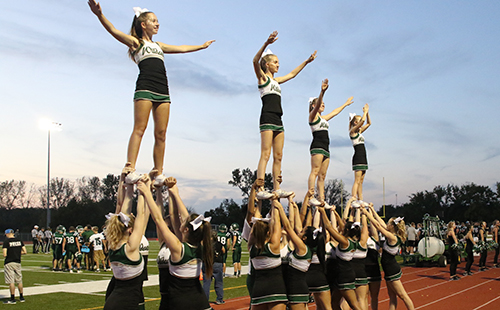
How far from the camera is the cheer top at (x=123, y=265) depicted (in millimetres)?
4512

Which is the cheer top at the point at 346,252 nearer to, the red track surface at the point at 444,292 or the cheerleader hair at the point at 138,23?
the cheerleader hair at the point at 138,23

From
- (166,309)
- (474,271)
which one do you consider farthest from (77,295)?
(474,271)

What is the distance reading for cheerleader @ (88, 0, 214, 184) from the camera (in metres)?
5.25

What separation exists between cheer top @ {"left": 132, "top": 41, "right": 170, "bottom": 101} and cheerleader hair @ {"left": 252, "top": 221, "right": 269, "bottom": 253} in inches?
75.5

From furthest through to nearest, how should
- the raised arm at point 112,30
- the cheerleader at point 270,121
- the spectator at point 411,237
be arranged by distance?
1. the spectator at point 411,237
2. the cheerleader at point 270,121
3. the raised arm at point 112,30

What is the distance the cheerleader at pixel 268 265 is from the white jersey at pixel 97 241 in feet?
50.7

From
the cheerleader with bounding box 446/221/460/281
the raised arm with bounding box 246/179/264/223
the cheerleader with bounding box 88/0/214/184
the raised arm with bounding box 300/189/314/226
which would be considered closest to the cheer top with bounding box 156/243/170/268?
the cheerleader with bounding box 88/0/214/184

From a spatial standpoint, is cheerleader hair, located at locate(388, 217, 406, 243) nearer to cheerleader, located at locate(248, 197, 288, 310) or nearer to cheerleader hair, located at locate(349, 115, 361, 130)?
cheerleader hair, located at locate(349, 115, 361, 130)

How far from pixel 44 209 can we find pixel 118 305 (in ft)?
245

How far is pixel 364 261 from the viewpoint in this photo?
8586 mm

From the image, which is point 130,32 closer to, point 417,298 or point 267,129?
point 267,129

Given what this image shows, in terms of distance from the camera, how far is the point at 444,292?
14.9m

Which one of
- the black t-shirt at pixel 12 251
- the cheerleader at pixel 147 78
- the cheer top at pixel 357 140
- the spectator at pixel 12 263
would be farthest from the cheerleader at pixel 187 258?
the black t-shirt at pixel 12 251

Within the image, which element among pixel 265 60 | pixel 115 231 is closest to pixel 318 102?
pixel 265 60
